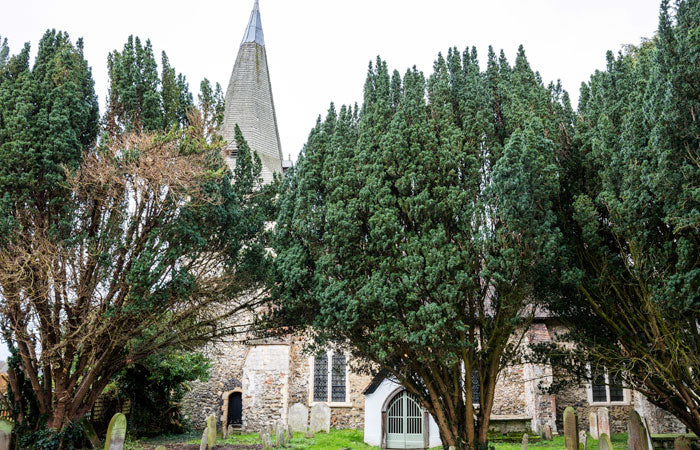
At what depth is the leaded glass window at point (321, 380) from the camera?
68.1 feet

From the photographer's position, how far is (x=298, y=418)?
748 inches

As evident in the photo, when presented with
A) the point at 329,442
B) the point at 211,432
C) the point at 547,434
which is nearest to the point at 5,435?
the point at 211,432

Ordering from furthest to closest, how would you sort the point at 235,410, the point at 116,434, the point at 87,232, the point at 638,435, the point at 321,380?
the point at 235,410 < the point at 321,380 < the point at 87,232 < the point at 116,434 < the point at 638,435

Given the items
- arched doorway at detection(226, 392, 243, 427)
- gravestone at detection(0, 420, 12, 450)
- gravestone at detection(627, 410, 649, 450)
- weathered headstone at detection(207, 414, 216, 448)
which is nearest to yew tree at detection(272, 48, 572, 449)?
gravestone at detection(627, 410, 649, 450)

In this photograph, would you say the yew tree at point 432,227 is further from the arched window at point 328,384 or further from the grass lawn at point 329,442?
the arched window at point 328,384

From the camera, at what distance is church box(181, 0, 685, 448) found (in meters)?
17.7

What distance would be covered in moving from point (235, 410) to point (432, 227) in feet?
54.1

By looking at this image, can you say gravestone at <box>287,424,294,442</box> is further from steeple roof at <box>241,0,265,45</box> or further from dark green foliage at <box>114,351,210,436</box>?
steeple roof at <box>241,0,265,45</box>

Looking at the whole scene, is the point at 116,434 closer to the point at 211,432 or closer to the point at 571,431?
the point at 211,432

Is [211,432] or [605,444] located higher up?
[605,444]

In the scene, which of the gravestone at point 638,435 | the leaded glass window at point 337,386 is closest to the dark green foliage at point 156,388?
the leaded glass window at point 337,386

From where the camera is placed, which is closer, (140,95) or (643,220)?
(643,220)

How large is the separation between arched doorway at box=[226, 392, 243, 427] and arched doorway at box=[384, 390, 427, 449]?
7400 millimetres

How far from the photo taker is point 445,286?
8.77 m
